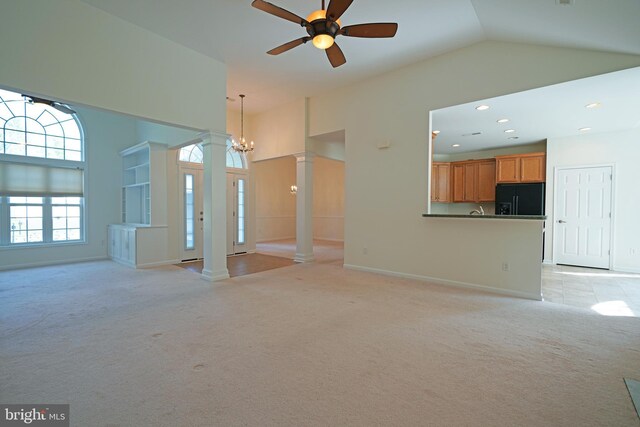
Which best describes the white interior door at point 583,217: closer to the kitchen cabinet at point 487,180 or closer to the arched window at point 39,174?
the kitchen cabinet at point 487,180

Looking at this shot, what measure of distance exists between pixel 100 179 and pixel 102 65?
419cm

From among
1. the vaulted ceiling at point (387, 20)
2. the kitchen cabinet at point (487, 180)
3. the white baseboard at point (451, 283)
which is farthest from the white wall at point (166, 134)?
the kitchen cabinet at point (487, 180)

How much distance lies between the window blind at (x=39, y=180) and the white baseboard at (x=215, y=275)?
162 inches

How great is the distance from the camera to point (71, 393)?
6.21ft

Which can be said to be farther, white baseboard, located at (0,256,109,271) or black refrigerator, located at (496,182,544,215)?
black refrigerator, located at (496,182,544,215)

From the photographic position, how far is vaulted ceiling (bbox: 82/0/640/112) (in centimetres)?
295

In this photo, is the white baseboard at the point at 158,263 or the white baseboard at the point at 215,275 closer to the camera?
the white baseboard at the point at 215,275

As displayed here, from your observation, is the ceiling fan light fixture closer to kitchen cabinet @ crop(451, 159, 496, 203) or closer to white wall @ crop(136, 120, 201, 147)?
white wall @ crop(136, 120, 201, 147)

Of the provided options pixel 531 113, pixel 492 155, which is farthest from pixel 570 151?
pixel 531 113

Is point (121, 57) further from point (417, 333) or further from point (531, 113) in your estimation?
point (531, 113)

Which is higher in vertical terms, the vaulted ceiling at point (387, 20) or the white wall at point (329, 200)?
the vaulted ceiling at point (387, 20)

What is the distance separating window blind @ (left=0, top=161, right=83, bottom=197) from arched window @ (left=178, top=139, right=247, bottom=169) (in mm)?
2323

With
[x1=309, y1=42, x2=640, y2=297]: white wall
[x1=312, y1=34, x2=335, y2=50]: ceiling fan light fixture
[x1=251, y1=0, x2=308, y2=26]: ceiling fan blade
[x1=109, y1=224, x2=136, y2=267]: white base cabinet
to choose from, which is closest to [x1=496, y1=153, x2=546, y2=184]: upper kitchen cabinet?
[x1=309, y1=42, x2=640, y2=297]: white wall

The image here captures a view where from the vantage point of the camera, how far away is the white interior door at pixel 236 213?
7590 mm
